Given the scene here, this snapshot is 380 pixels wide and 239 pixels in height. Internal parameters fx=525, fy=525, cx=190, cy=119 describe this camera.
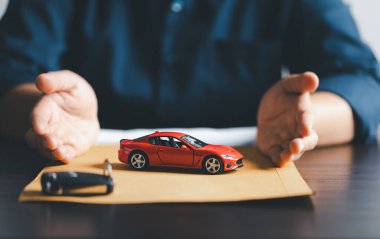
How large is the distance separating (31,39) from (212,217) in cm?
67

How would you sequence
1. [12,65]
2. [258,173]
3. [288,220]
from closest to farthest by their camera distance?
1. [288,220]
2. [258,173]
3. [12,65]

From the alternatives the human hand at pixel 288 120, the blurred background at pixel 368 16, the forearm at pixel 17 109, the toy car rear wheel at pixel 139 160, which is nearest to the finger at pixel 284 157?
the human hand at pixel 288 120

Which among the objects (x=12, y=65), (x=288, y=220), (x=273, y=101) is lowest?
(x=288, y=220)

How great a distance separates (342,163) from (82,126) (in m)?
0.33

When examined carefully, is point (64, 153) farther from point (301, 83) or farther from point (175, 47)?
point (175, 47)

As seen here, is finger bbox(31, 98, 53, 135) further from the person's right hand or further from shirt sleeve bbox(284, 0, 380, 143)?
shirt sleeve bbox(284, 0, 380, 143)

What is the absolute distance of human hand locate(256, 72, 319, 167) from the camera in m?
0.58

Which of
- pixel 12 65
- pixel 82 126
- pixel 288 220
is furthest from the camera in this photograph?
pixel 12 65

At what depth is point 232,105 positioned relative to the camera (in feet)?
3.34

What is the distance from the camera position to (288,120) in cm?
63

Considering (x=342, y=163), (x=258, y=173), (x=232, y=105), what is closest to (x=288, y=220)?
(x=258, y=173)

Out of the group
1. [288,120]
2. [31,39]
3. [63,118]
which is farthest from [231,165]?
[31,39]

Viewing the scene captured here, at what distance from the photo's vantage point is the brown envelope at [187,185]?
1.55 ft

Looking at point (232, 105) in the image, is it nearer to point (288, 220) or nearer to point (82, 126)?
A: point (82, 126)
